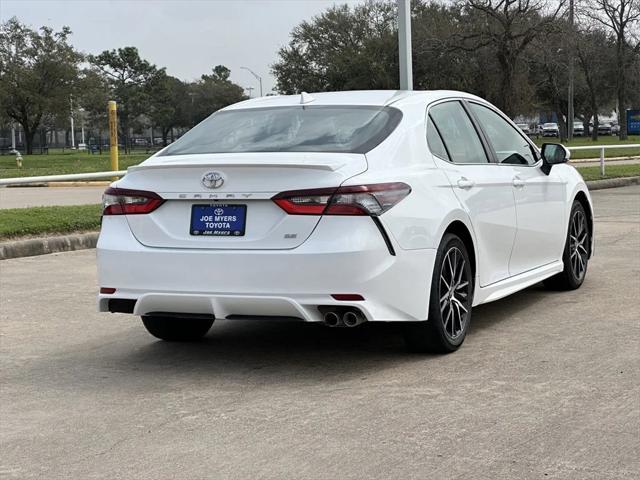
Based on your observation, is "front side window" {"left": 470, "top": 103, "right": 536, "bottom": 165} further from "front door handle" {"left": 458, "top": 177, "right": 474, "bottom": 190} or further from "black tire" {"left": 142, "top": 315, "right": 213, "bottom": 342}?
"black tire" {"left": 142, "top": 315, "right": 213, "bottom": 342}

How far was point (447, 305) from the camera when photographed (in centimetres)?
558

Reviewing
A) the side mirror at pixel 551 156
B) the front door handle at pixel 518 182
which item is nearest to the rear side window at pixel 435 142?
the front door handle at pixel 518 182

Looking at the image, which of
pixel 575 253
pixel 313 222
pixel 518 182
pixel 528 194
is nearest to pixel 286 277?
pixel 313 222

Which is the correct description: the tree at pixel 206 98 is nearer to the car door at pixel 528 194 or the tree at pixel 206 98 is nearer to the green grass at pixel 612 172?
the green grass at pixel 612 172

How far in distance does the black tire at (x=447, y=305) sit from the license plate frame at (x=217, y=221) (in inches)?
45.0

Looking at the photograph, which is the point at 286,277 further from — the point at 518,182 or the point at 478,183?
the point at 518,182

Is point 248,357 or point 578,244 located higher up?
point 578,244

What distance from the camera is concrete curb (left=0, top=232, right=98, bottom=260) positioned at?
10672 mm

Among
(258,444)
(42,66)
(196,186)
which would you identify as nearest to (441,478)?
(258,444)

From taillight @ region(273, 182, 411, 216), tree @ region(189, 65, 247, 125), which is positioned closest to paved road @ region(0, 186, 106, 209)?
taillight @ region(273, 182, 411, 216)

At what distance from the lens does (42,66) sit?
6178 cm

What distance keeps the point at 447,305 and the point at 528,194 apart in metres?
1.62

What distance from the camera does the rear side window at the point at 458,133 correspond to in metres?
6.06

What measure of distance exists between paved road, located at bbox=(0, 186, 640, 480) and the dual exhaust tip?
0.32 m
